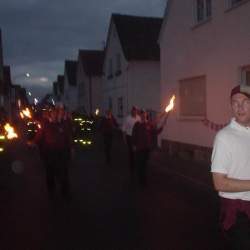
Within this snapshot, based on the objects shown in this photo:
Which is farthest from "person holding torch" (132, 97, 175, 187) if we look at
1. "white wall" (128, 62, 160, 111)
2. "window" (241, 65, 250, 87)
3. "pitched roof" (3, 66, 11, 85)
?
"pitched roof" (3, 66, 11, 85)

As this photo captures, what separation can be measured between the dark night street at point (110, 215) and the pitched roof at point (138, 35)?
17.5m

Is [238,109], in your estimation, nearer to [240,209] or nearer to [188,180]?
[240,209]

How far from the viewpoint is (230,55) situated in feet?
47.9

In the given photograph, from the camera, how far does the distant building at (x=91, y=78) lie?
4844 centimetres

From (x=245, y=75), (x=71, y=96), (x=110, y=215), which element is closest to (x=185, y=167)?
(x=245, y=75)

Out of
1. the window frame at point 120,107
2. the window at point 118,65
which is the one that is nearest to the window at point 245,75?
the window frame at point 120,107

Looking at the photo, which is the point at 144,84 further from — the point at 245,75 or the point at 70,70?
the point at 70,70

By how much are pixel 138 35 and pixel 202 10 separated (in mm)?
14872

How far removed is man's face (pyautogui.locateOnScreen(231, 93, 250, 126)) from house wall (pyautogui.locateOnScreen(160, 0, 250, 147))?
407 inches

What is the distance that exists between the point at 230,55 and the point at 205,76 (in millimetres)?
1944

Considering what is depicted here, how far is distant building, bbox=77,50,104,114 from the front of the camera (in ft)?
159

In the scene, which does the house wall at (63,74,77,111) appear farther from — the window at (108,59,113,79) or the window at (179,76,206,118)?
the window at (179,76,206,118)

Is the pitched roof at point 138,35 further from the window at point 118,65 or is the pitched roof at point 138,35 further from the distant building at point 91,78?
the distant building at point 91,78

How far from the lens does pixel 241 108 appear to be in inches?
146
